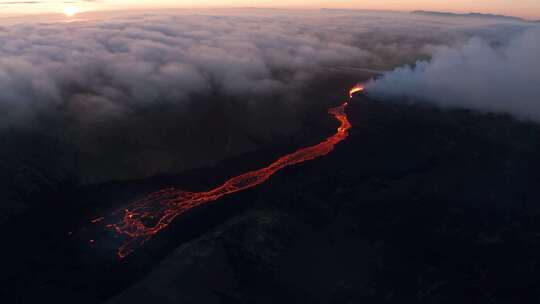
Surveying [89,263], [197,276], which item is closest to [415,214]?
[197,276]

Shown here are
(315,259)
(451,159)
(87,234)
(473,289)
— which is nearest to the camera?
(473,289)

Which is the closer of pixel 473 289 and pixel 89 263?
pixel 473 289

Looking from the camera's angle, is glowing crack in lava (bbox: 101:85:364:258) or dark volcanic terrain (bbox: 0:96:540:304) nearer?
dark volcanic terrain (bbox: 0:96:540:304)

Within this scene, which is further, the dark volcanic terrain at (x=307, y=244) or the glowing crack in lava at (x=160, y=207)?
the glowing crack in lava at (x=160, y=207)

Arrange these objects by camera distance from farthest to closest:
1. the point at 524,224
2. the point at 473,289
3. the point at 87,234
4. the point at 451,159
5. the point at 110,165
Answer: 1. the point at 451,159
2. the point at 110,165
3. the point at 524,224
4. the point at 87,234
5. the point at 473,289

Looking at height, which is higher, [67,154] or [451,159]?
[67,154]

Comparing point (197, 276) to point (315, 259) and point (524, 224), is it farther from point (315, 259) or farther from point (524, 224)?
point (524, 224)

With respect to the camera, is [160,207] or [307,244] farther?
[160,207]

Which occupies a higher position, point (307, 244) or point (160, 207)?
point (160, 207)
